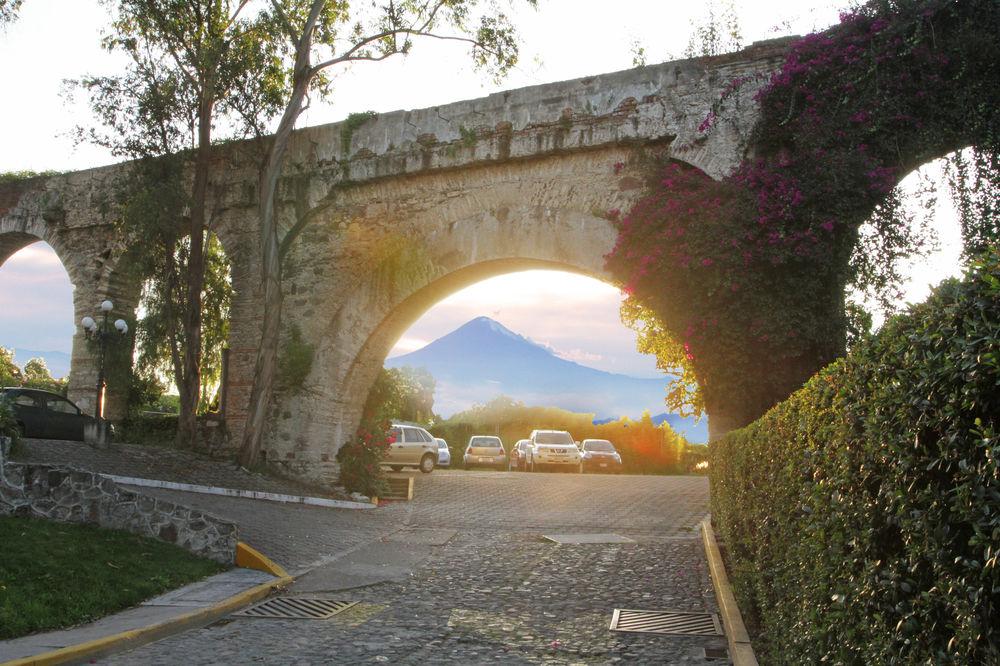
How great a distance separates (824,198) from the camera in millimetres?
9734

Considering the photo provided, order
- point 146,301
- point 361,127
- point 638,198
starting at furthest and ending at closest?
point 146,301, point 361,127, point 638,198

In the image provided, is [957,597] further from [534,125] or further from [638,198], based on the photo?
[534,125]

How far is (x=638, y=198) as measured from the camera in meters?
11.6

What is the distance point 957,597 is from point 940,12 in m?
9.88

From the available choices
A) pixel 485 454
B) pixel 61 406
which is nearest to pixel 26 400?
pixel 61 406

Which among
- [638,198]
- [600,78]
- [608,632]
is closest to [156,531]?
[608,632]

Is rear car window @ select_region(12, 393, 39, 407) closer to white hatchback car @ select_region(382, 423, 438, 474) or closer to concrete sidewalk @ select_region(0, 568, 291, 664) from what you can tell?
white hatchback car @ select_region(382, 423, 438, 474)

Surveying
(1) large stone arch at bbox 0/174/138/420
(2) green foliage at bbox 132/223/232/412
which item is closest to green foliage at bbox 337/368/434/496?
(2) green foliage at bbox 132/223/232/412

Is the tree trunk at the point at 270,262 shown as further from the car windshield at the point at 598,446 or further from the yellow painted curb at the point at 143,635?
the car windshield at the point at 598,446

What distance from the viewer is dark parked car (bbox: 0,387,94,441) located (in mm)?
15641

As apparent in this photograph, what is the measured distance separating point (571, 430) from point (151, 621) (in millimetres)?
29502

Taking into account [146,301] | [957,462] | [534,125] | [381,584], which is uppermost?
[534,125]

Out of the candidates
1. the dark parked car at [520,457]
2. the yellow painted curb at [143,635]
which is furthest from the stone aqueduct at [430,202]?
the dark parked car at [520,457]

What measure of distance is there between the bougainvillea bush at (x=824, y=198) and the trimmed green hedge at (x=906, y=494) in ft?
21.0
